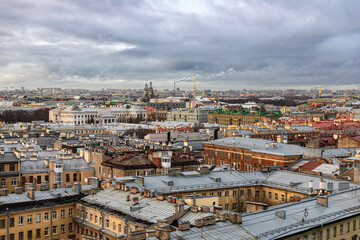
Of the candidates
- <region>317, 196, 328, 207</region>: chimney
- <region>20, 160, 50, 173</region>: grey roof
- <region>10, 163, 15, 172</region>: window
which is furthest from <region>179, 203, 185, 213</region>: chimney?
<region>10, 163, 15, 172</region>: window

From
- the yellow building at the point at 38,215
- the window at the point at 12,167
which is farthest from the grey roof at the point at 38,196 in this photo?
the window at the point at 12,167

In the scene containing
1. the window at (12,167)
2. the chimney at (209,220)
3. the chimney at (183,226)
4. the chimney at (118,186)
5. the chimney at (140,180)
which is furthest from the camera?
the window at (12,167)

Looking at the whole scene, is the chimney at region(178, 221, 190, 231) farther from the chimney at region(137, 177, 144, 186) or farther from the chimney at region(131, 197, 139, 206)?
the chimney at region(137, 177, 144, 186)

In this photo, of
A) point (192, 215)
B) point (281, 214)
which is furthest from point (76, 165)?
point (281, 214)

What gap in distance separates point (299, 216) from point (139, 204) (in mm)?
9776

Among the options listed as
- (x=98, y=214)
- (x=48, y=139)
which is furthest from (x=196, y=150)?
(x=98, y=214)

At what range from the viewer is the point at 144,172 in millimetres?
45812

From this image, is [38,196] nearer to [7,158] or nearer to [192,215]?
[192,215]

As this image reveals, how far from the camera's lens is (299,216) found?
27.8 meters

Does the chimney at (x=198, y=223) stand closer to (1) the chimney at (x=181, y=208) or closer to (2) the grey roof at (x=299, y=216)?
(2) the grey roof at (x=299, y=216)

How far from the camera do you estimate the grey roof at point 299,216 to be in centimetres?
2521

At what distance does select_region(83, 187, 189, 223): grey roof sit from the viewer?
27766mm

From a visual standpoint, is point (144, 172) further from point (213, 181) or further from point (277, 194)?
point (277, 194)

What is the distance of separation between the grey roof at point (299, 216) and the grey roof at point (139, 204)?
423 cm
